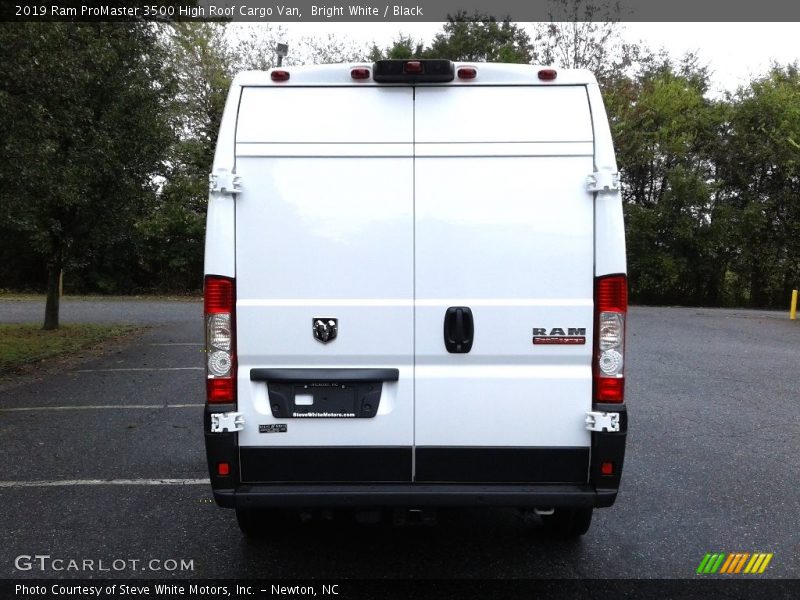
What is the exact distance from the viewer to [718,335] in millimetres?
15789

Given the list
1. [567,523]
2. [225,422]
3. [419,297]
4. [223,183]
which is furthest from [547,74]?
[567,523]

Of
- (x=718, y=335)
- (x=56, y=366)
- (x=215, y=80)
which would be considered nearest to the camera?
(x=56, y=366)

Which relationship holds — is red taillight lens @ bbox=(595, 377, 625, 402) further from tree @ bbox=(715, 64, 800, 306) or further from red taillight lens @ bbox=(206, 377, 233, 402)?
tree @ bbox=(715, 64, 800, 306)

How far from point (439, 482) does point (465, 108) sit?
181 cm

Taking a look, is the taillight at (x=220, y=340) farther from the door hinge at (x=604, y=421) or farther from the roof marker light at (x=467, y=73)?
the door hinge at (x=604, y=421)

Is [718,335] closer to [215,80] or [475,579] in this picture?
[475,579]

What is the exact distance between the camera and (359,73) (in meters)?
3.47

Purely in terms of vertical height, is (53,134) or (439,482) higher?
(53,134)

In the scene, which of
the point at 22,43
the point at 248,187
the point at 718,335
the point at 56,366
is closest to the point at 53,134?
the point at 22,43

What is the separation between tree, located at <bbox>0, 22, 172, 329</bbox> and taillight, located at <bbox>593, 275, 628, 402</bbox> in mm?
7501

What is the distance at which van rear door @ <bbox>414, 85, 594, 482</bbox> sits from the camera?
340 cm

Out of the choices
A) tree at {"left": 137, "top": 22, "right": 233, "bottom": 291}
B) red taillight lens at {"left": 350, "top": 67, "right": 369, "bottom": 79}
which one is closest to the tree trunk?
tree at {"left": 137, "top": 22, "right": 233, "bottom": 291}

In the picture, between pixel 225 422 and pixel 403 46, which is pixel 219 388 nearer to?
pixel 225 422

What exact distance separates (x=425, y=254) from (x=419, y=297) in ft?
0.67
